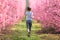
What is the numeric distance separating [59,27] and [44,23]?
52.3 inches

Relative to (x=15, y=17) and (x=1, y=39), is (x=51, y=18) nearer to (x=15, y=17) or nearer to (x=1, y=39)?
(x=15, y=17)

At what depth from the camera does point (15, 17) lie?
18.0 meters

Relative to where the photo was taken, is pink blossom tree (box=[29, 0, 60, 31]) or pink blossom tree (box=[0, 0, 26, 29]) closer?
pink blossom tree (box=[0, 0, 26, 29])

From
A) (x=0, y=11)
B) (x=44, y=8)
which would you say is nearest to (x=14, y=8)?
(x=44, y=8)

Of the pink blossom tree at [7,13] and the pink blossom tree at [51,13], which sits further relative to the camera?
the pink blossom tree at [51,13]

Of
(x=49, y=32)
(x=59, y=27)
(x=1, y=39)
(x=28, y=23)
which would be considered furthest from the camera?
(x=49, y=32)

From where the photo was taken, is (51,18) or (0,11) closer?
(0,11)

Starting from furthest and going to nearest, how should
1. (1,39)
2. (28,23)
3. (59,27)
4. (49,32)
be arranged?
(49,32) → (59,27) → (28,23) → (1,39)

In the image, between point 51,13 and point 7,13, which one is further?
point 51,13

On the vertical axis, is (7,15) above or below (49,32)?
above

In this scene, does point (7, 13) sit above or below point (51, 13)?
above

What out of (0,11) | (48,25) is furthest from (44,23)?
(0,11)

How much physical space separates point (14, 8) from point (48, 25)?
2126mm

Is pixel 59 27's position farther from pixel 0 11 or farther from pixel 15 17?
pixel 0 11
